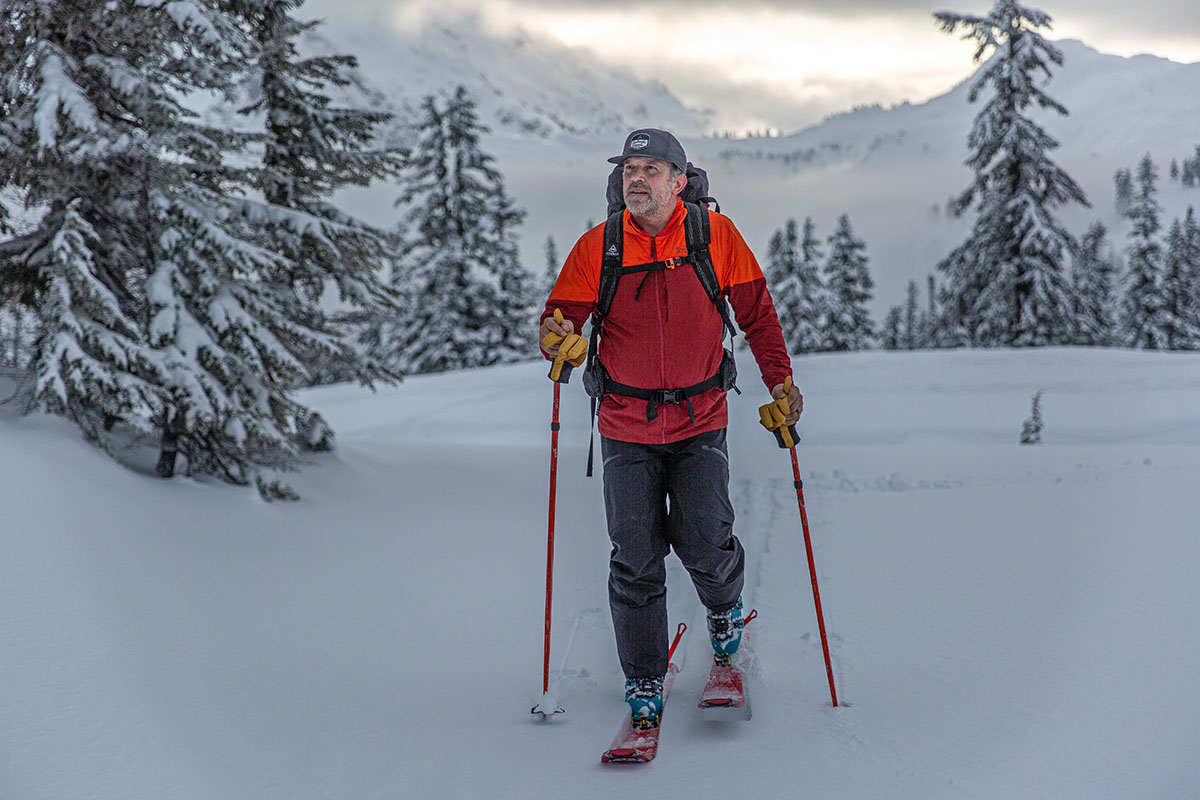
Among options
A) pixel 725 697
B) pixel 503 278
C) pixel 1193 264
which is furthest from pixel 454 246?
pixel 1193 264

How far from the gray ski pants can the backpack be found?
18 cm

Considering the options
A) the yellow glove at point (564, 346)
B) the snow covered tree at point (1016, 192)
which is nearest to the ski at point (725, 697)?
the yellow glove at point (564, 346)

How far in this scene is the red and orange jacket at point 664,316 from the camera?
3.68 m

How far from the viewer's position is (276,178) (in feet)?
27.0

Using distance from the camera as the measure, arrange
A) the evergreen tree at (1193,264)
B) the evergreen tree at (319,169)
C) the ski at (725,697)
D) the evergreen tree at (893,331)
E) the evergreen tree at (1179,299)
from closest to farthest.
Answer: the ski at (725,697) < the evergreen tree at (319,169) < the evergreen tree at (1179,299) < the evergreen tree at (1193,264) < the evergreen tree at (893,331)

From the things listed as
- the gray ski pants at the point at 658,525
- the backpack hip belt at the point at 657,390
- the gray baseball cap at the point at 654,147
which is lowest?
the gray ski pants at the point at 658,525

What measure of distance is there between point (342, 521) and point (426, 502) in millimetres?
1214

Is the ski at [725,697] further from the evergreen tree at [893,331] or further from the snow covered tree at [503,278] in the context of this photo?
the evergreen tree at [893,331]

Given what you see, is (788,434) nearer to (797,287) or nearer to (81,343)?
(81,343)

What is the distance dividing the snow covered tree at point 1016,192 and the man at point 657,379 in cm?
2564

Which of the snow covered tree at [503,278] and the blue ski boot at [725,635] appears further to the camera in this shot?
the snow covered tree at [503,278]

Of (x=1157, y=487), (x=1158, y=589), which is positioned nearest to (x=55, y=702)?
(x=1158, y=589)

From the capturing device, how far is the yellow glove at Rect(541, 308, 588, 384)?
367cm

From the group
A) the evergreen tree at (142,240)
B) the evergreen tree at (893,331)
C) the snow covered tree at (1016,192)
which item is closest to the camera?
the evergreen tree at (142,240)
